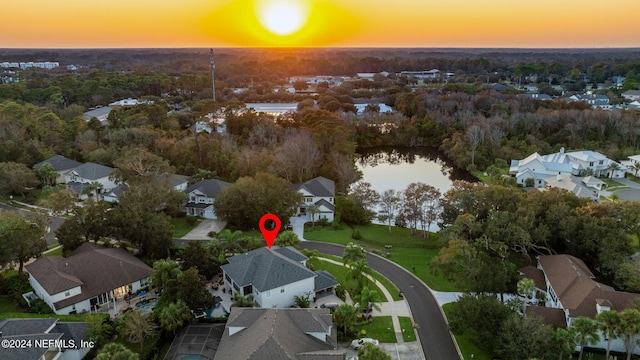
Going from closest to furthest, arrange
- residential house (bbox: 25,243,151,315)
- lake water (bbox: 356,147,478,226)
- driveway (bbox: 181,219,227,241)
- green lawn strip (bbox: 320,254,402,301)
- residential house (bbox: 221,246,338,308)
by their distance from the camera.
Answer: residential house (bbox: 25,243,151,315)
residential house (bbox: 221,246,338,308)
green lawn strip (bbox: 320,254,402,301)
driveway (bbox: 181,219,227,241)
lake water (bbox: 356,147,478,226)

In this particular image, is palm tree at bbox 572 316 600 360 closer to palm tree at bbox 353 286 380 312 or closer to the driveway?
palm tree at bbox 353 286 380 312

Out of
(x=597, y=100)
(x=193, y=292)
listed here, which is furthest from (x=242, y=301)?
(x=597, y=100)

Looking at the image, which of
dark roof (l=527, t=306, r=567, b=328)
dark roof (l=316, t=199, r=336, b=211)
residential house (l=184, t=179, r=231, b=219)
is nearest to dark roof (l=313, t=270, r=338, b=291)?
dark roof (l=527, t=306, r=567, b=328)

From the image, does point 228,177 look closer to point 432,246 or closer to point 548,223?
point 432,246

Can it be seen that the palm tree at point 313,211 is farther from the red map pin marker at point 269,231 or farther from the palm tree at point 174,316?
the palm tree at point 174,316

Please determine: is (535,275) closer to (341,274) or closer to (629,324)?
(629,324)

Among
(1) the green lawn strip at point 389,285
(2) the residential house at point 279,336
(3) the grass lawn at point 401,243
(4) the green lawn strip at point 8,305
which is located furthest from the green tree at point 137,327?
(3) the grass lawn at point 401,243

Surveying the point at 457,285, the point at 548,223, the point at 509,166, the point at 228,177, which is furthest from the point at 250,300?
the point at 509,166
